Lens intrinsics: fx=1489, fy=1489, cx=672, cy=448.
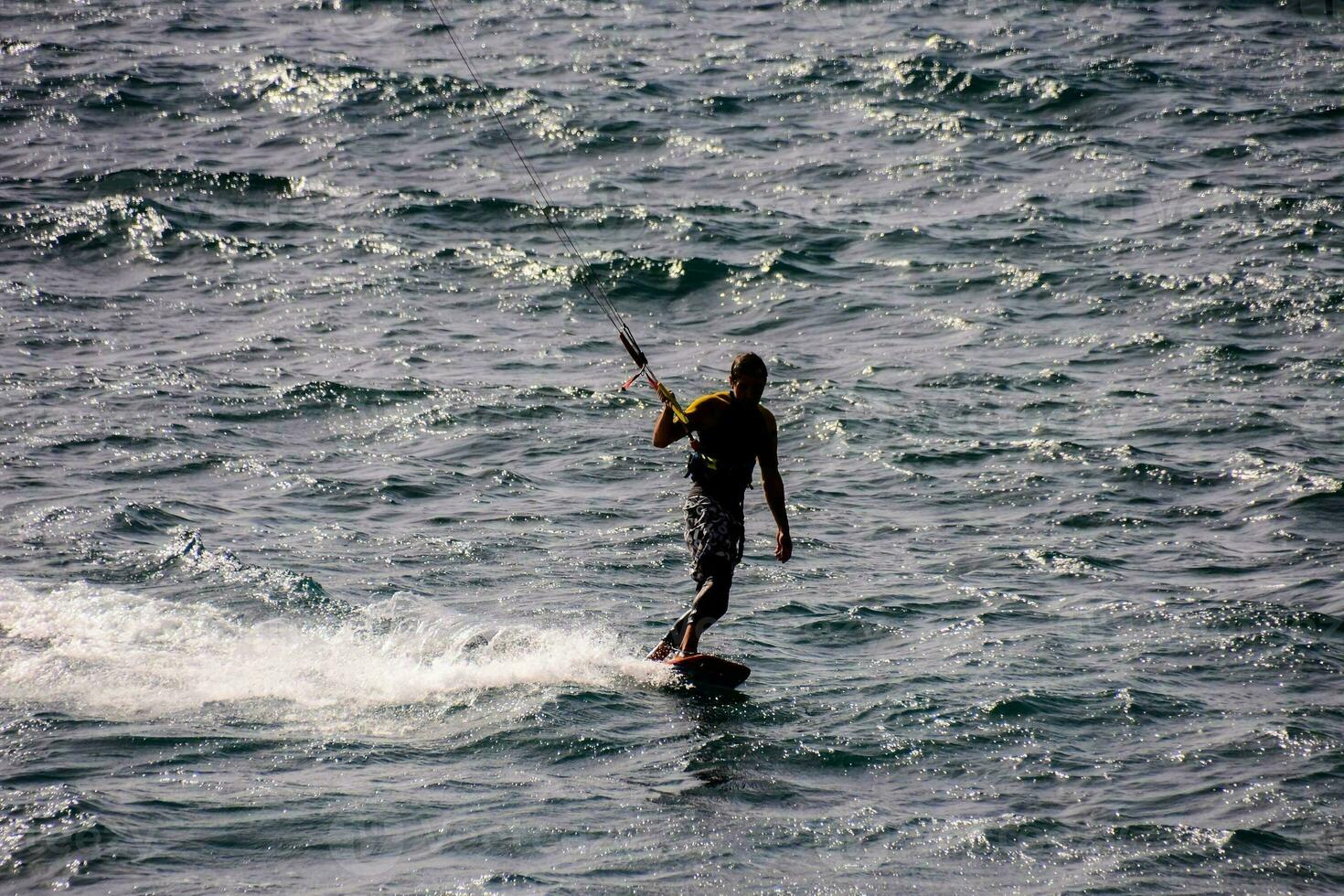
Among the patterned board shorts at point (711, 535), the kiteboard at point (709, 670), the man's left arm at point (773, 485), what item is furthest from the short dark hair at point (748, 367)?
the kiteboard at point (709, 670)

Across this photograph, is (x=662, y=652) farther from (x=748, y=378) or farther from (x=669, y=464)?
(x=669, y=464)

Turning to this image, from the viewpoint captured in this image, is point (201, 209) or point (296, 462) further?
point (201, 209)

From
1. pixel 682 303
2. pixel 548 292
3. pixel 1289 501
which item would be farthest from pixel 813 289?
pixel 1289 501

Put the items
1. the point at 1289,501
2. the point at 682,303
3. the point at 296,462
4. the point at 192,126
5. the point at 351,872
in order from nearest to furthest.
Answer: the point at 351,872 < the point at 1289,501 < the point at 296,462 < the point at 682,303 < the point at 192,126

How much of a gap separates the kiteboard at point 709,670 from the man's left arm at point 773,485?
795 mm

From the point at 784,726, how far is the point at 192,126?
2223cm

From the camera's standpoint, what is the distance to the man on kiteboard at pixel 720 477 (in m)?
9.55

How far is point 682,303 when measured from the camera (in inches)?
790

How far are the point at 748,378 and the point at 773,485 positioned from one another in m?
0.79

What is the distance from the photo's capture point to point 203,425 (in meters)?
15.4

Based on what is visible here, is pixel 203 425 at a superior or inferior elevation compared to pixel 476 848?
inferior

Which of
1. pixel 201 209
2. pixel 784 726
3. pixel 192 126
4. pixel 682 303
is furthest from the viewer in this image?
pixel 192 126

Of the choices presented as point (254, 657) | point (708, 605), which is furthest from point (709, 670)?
point (254, 657)

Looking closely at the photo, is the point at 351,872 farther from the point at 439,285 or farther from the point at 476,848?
the point at 439,285
